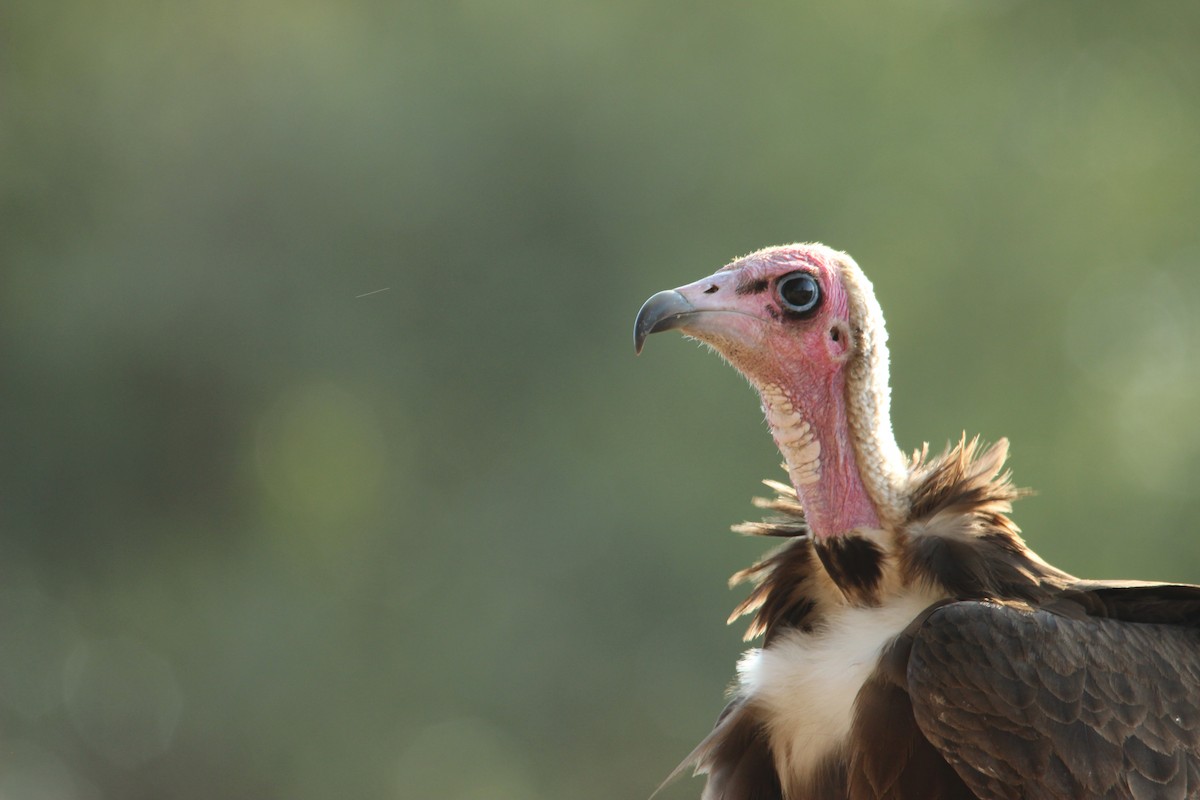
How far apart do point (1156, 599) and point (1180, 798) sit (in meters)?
0.54

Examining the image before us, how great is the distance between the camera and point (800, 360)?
3.91 meters

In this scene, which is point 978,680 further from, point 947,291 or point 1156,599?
point 947,291

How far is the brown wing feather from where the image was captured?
3.46 metres

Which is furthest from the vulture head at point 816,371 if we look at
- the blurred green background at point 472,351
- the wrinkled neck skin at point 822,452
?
the blurred green background at point 472,351

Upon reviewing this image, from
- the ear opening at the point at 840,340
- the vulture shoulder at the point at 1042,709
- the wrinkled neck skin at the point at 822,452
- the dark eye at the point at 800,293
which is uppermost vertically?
the dark eye at the point at 800,293

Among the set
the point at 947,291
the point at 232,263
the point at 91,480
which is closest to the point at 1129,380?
the point at 947,291

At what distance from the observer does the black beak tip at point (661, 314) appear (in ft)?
12.3

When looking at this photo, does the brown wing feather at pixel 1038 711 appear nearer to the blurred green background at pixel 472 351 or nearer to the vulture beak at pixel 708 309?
the vulture beak at pixel 708 309

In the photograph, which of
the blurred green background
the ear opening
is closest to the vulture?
the ear opening

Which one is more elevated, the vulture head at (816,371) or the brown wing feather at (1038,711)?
the vulture head at (816,371)

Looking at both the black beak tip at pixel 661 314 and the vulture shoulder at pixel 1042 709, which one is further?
the black beak tip at pixel 661 314

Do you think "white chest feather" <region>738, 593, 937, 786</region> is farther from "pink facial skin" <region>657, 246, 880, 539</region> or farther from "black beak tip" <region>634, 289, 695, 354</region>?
"black beak tip" <region>634, 289, 695, 354</region>

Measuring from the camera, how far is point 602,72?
49.6 ft

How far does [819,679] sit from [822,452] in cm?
54
